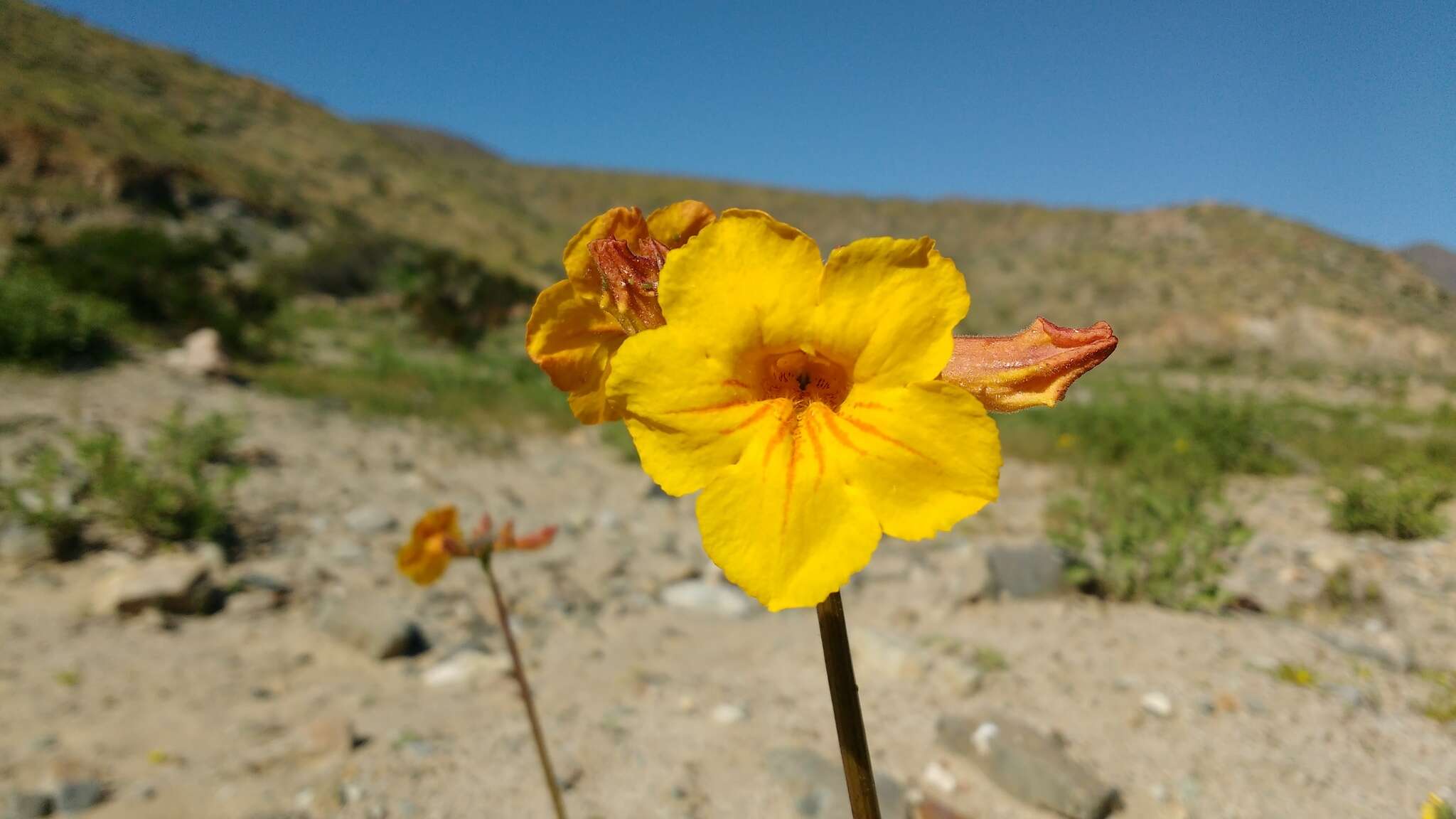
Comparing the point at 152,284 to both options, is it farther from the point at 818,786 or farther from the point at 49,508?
the point at 818,786

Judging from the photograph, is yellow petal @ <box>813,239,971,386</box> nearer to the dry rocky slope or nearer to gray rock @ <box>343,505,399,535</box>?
the dry rocky slope

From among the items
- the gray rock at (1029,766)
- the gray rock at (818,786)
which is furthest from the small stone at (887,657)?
the gray rock at (818,786)

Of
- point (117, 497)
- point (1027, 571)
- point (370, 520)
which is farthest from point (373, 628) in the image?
point (1027, 571)

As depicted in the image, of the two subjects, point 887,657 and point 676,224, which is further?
point 887,657

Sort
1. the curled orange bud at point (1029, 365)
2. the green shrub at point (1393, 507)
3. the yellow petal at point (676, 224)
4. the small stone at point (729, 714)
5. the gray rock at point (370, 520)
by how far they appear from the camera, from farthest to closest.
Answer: the green shrub at point (1393, 507)
the gray rock at point (370, 520)
the small stone at point (729, 714)
the yellow petal at point (676, 224)
the curled orange bud at point (1029, 365)

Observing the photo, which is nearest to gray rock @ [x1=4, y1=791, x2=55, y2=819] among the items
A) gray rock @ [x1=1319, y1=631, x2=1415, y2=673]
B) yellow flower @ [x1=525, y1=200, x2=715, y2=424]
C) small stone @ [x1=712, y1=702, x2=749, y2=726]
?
small stone @ [x1=712, y1=702, x2=749, y2=726]

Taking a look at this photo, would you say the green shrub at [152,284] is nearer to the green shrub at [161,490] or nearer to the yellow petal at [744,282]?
the green shrub at [161,490]

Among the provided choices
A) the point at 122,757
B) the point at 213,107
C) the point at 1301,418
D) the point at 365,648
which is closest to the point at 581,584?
the point at 365,648
